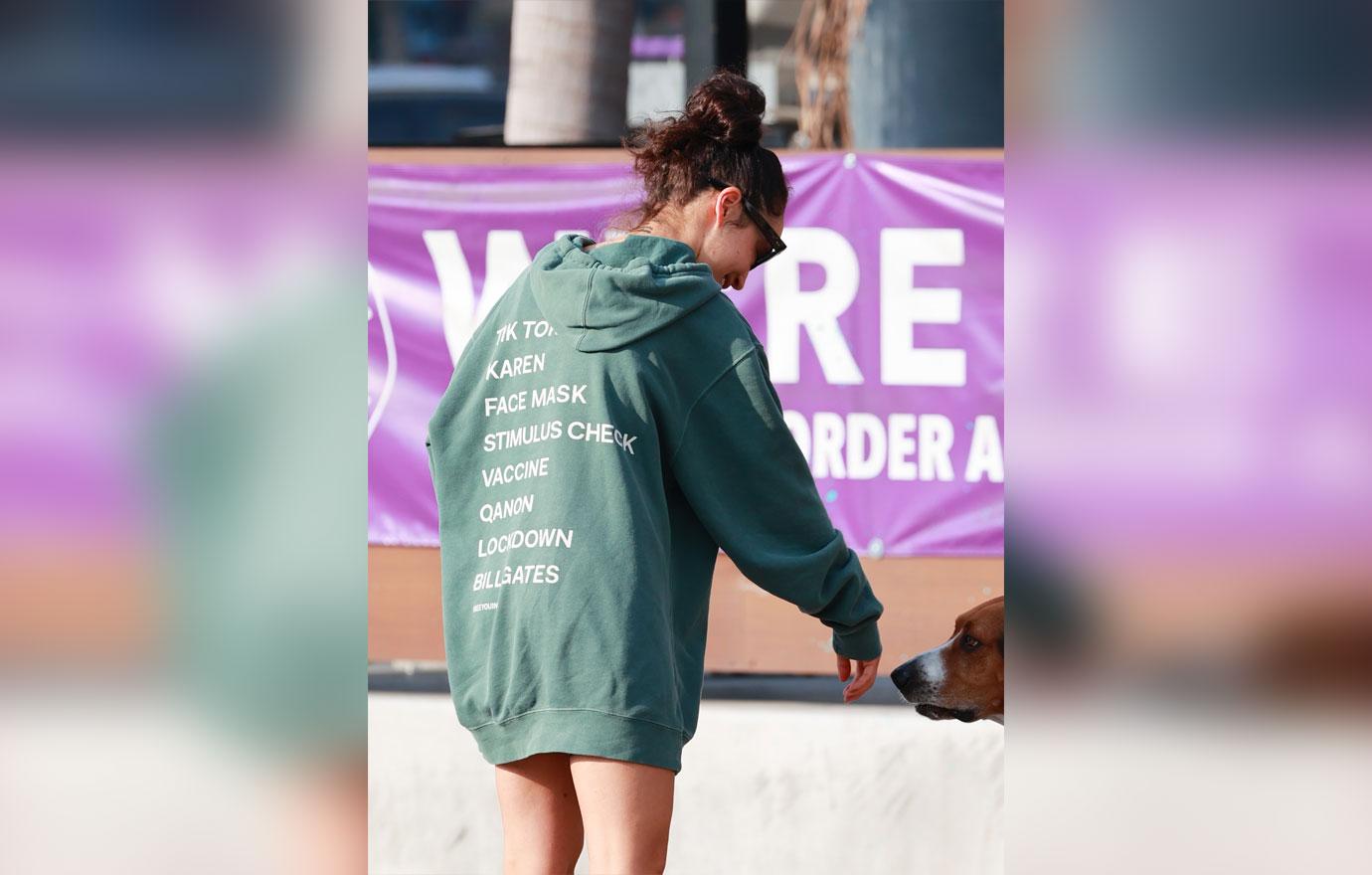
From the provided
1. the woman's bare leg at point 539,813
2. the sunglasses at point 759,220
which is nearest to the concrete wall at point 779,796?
the woman's bare leg at point 539,813

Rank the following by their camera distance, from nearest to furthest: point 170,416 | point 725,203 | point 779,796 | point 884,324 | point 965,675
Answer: point 170,416
point 725,203
point 965,675
point 779,796
point 884,324

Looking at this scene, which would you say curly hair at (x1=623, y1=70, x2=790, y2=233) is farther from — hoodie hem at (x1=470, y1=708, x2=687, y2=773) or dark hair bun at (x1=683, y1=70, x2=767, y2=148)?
hoodie hem at (x1=470, y1=708, x2=687, y2=773)

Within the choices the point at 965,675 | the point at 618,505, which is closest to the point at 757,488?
the point at 618,505

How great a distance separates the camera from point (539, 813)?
2457 mm

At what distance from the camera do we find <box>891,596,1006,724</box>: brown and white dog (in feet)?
11.6

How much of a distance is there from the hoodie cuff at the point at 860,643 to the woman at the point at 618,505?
0.04 m

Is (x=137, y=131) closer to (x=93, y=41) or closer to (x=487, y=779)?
(x=93, y=41)

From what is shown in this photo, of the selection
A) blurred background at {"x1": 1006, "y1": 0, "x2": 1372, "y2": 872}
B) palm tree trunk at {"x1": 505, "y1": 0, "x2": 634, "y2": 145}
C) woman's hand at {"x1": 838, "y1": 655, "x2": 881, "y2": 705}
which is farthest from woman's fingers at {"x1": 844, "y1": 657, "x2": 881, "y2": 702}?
palm tree trunk at {"x1": 505, "y1": 0, "x2": 634, "y2": 145}

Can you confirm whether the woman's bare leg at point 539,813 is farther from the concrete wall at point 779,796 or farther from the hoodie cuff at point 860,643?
the concrete wall at point 779,796

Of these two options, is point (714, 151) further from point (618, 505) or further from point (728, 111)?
point (618, 505)

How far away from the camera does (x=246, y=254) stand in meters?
1.30

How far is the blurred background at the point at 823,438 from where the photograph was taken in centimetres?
486

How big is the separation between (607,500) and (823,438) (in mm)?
3062

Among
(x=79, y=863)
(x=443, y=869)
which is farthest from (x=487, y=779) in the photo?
(x=79, y=863)
